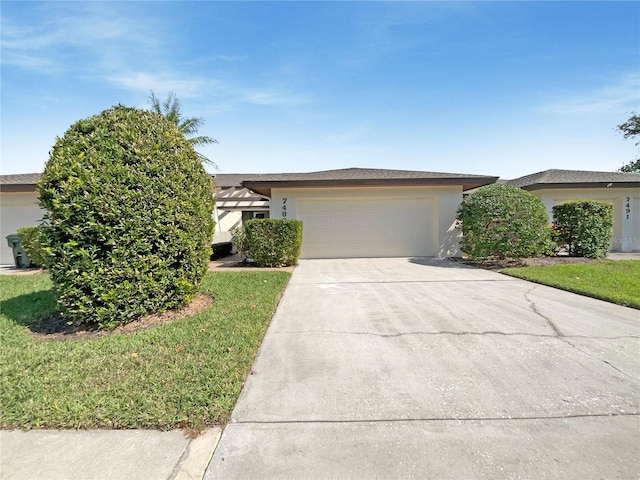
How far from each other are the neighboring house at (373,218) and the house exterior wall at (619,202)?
14.6 feet

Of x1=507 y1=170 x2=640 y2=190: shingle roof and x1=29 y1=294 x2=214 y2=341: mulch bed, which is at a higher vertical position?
x1=507 y1=170 x2=640 y2=190: shingle roof

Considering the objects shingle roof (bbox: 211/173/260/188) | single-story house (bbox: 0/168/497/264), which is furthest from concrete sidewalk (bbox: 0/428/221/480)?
shingle roof (bbox: 211/173/260/188)

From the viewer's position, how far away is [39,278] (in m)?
7.78

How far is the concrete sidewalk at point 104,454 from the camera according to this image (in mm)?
1758

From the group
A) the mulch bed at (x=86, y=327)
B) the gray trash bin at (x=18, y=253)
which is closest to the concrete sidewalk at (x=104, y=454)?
the mulch bed at (x=86, y=327)

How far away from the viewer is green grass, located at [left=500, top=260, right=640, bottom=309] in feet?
17.7

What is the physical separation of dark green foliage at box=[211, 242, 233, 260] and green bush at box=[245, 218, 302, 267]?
3.05 metres

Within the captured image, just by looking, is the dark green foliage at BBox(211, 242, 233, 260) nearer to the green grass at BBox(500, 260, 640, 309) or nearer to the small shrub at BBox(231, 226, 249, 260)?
the small shrub at BBox(231, 226, 249, 260)

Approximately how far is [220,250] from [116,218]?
865 cm

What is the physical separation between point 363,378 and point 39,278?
9267 millimetres

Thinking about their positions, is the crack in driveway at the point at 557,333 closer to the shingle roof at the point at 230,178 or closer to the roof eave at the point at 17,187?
the roof eave at the point at 17,187

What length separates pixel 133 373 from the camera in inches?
110

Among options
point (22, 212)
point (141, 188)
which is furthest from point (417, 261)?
point (22, 212)

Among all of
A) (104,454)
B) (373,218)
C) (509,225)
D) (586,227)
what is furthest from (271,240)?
(586,227)
